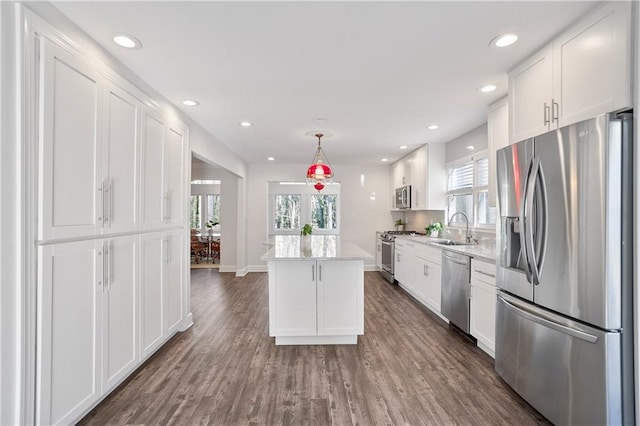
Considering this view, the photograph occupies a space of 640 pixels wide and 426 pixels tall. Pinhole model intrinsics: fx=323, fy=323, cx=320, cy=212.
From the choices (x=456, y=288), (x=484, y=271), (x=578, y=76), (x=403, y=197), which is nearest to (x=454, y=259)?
Result: (x=456, y=288)

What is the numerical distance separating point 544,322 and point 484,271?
3.46ft

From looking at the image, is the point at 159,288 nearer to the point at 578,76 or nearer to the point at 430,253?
the point at 430,253

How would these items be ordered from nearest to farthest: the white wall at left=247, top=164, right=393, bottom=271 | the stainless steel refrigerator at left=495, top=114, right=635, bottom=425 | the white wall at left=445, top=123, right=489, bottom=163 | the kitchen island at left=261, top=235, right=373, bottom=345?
1. the stainless steel refrigerator at left=495, top=114, right=635, bottom=425
2. the kitchen island at left=261, top=235, right=373, bottom=345
3. the white wall at left=445, top=123, right=489, bottom=163
4. the white wall at left=247, top=164, right=393, bottom=271

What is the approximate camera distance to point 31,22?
163 centimetres

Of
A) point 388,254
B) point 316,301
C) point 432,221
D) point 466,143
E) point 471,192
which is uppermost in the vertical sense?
point 466,143

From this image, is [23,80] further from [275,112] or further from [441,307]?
[441,307]

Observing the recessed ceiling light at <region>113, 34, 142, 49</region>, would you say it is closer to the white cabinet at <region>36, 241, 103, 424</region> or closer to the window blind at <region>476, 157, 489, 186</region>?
the white cabinet at <region>36, 241, 103, 424</region>

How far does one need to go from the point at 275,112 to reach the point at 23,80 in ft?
7.53

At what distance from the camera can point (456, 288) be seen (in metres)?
3.54

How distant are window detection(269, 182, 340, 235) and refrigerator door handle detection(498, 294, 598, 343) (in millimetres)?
5360

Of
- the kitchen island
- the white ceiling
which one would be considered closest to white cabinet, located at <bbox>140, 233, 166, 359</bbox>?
the kitchen island

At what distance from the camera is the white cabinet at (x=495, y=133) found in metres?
3.10

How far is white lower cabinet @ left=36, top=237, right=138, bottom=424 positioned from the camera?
5.70ft

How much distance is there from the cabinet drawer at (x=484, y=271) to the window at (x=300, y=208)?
4.53 metres
